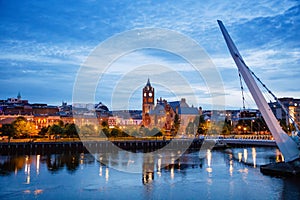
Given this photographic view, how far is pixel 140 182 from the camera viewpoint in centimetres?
1681

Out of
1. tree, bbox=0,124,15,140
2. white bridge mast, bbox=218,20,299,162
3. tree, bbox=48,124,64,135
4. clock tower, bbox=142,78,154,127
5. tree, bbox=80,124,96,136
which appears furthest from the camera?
clock tower, bbox=142,78,154,127

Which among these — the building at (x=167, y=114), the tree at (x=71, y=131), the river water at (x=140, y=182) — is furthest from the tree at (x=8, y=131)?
the building at (x=167, y=114)

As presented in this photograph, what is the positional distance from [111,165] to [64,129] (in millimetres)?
19380

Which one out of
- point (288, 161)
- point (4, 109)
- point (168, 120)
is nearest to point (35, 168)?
point (288, 161)

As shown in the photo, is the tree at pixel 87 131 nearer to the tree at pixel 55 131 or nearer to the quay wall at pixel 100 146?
the tree at pixel 55 131

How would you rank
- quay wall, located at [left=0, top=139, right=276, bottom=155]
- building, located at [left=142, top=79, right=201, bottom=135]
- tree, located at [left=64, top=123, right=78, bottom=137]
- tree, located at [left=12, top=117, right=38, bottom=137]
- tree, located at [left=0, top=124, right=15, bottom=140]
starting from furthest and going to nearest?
building, located at [left=142, top=79, right=201, bottom=135] → tree, located at [left=64, top=123, right=78, bottom=137] → tree, located at [left=12, top=117, right=38, bottom=137] → tree, located at [left=0, top=124, right=15, bottom=140] → quay wall, located at [left=0, top=139, right=276, bottom=155]

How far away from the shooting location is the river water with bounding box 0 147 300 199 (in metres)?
14.1

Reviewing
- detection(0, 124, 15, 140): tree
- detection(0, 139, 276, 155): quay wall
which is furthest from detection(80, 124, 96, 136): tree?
detection(0, 124, 15, 140): tree

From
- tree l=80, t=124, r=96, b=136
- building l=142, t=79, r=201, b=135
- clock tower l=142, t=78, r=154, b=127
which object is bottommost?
tree l=80, t=124, r=96, b=136

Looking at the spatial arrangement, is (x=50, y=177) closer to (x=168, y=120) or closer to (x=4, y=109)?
(x=4, y=109)

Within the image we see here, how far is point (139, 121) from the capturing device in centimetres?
7950

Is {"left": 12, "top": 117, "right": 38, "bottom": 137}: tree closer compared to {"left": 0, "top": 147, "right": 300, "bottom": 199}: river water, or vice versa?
{"left": 0, "top": 147, "right": 300, "bottom": 199}: river water

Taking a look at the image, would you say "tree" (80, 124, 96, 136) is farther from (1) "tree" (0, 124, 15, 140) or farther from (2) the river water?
(2) the river water

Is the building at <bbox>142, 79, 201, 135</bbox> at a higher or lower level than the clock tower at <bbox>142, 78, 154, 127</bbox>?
lower
